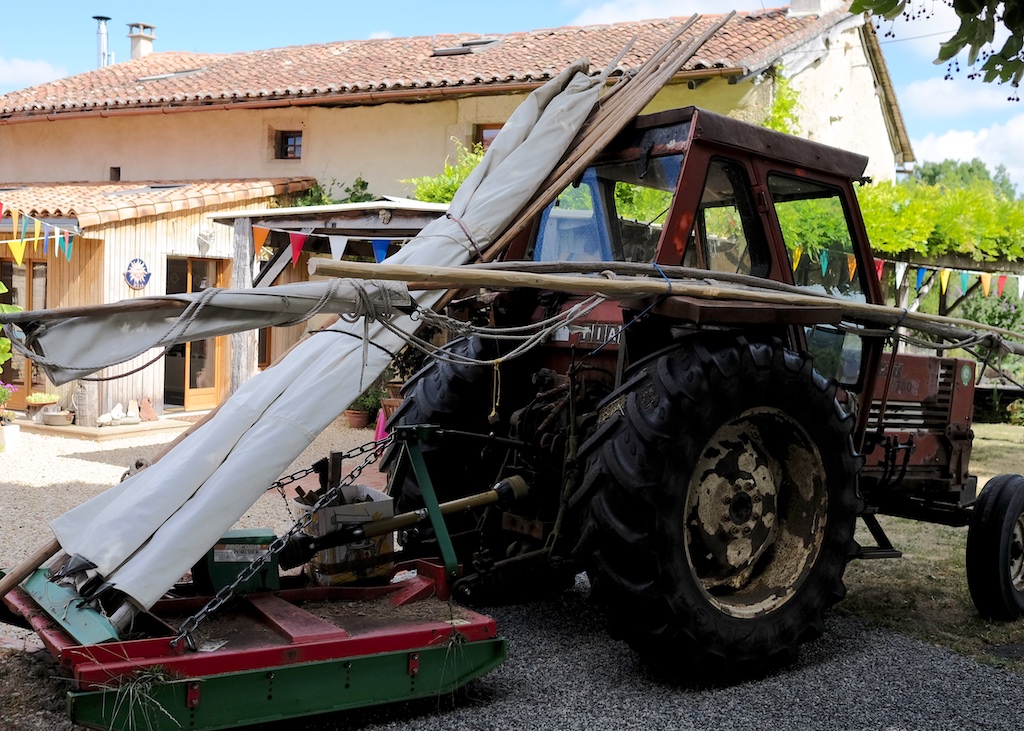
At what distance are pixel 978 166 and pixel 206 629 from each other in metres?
78.7

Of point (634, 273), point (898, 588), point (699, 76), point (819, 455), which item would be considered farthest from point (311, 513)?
point (699, 76)

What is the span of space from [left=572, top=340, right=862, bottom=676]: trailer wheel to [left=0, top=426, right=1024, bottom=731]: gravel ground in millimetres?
175

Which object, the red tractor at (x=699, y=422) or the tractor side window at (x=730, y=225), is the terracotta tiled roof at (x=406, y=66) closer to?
the red tractor at (x=699, y=422)

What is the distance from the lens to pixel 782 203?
4.61 m

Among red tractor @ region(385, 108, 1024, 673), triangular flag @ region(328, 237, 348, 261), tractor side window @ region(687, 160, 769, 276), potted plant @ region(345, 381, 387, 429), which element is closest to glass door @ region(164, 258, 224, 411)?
potted plant @ region(345, 381, 387, 429)

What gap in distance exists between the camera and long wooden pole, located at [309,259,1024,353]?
10.3ft

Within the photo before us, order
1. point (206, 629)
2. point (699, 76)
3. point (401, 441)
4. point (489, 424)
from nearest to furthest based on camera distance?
point (206, 629) → point (401, 441) → point (489, 424) → point (699, 76)

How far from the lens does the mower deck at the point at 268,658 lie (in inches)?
116

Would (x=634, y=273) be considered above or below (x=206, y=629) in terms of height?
above

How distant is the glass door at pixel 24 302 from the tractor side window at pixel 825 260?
10943 mm

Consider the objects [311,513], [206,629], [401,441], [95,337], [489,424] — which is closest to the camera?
[95,337]

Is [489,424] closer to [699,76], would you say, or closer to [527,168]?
[527,168]

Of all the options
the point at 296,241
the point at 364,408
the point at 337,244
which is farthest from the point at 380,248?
the point at 364,408

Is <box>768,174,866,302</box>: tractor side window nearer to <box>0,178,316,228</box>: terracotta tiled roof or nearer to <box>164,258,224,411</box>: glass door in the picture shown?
<box>0,178,316,228</box>: terracotta tiled roof
